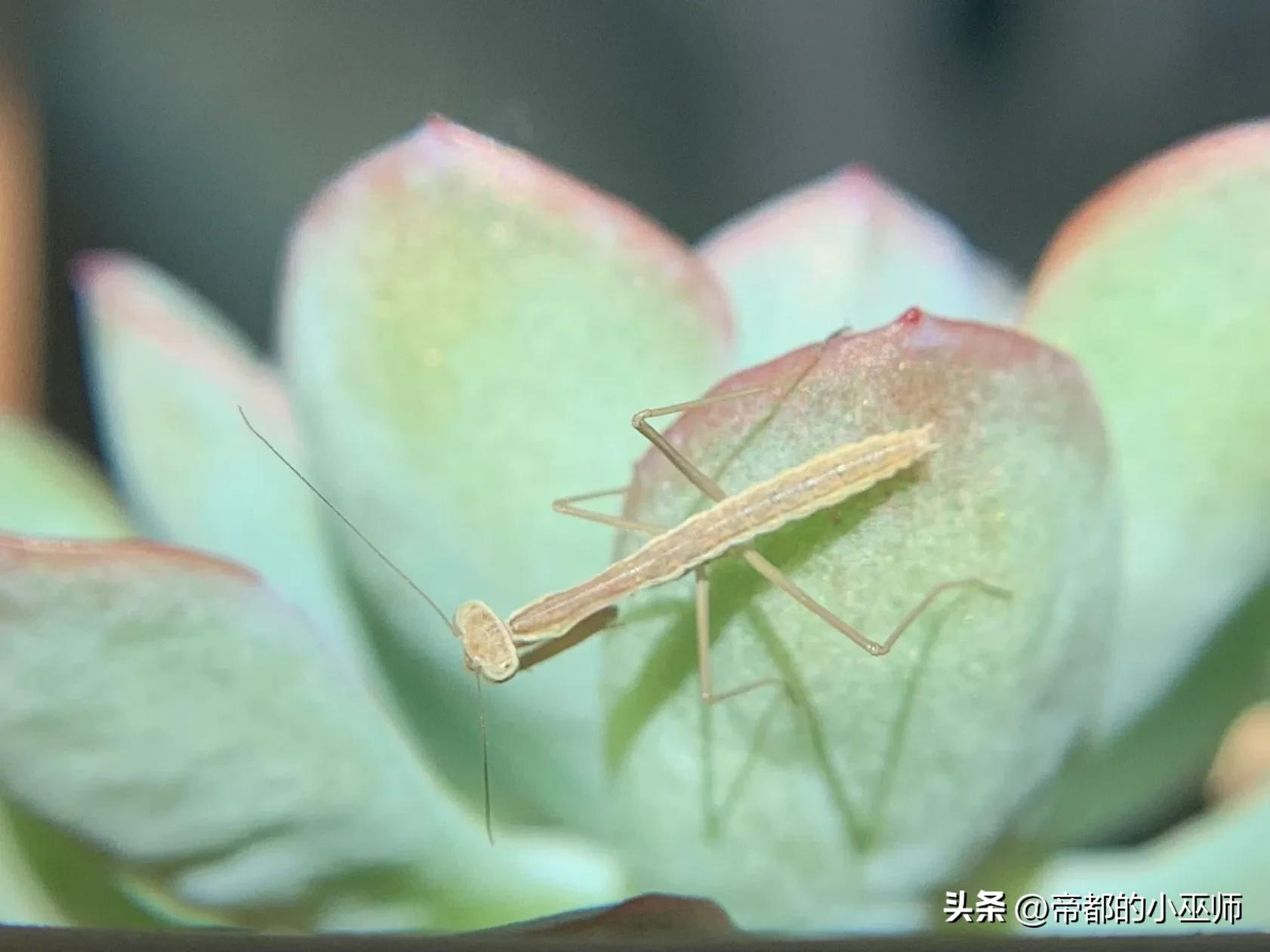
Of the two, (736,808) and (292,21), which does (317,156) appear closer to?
(292,21)

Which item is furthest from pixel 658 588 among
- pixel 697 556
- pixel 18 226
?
pixel 18 226

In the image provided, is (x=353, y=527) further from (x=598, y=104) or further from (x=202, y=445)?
(x=598, y=104)

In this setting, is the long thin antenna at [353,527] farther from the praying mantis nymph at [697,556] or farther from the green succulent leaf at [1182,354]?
the green succulent leaf at [1182,354]

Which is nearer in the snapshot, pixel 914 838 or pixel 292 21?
pixel 914 838

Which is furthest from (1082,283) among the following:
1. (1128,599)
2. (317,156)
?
(317,156)

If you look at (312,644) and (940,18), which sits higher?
(940,18)
